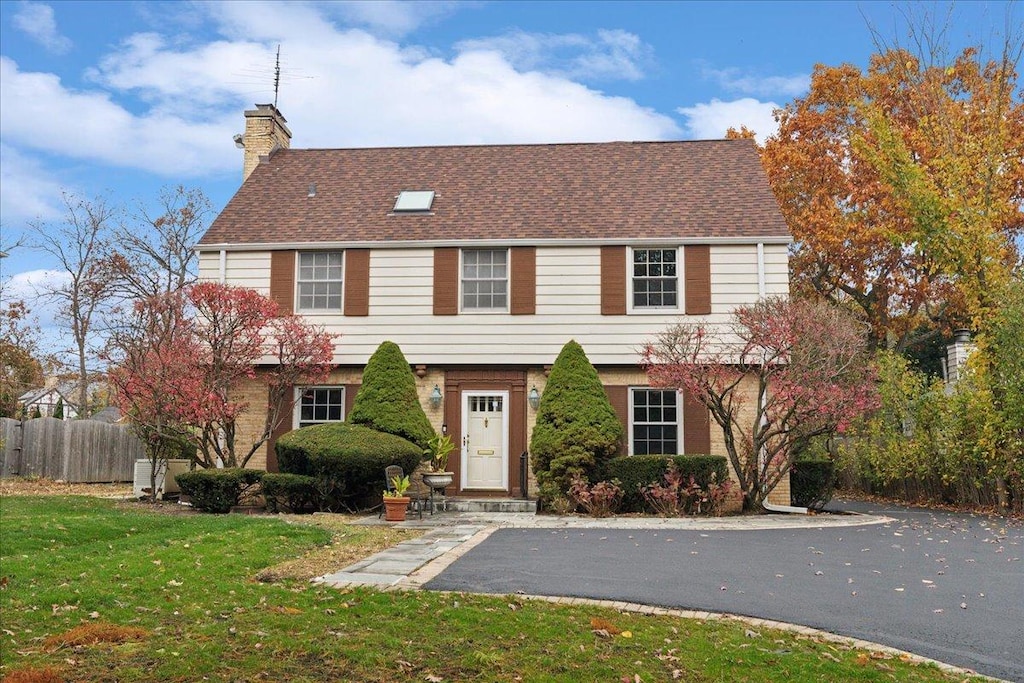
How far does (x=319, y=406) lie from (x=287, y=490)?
3.25 metres

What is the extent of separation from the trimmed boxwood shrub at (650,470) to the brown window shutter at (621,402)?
1.46m

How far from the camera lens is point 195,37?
12.2 m

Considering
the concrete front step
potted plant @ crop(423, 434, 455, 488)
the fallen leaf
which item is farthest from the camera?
potted plant @ crop(423, 434, 455, 488)

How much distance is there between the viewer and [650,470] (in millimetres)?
15133

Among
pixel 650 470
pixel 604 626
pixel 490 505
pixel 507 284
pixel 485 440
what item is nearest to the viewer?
pixel 604 626

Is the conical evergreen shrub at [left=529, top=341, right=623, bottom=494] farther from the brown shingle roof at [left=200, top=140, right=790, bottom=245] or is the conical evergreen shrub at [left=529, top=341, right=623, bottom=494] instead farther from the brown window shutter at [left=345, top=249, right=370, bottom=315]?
the brown window shutter at [left=345, top=249, right=370, bottom=315]

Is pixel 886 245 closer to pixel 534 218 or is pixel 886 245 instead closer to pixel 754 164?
pixel 754 164

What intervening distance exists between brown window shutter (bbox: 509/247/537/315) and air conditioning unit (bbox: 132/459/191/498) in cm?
739

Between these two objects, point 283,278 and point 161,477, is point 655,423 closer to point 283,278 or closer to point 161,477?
point 283,278

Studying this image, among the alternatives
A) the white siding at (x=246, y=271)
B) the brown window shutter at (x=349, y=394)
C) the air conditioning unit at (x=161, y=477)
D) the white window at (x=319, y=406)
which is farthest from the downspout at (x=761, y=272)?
A: the air conditioning unit at (x=161, y=477)

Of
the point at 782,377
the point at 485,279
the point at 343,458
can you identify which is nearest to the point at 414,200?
the point at 485,279

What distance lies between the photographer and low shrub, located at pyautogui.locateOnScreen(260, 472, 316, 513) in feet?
48.0

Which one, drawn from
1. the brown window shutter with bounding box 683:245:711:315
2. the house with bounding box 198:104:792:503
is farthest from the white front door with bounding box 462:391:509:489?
the brown window shutter with bounding box 683:245:711:315

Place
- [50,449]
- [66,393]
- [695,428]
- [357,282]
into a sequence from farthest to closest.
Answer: [66,393]
[50,449]
[357,282]
[695,428]
